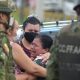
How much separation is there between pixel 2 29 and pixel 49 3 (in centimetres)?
2624

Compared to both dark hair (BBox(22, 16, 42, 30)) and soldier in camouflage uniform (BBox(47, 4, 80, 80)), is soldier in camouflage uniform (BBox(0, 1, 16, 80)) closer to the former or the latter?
soldier in camouflage uniform (BBox(47, 4, 80, 80))

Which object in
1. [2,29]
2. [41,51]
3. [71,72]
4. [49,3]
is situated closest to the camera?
[71,72]

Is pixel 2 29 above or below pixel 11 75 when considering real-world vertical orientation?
above

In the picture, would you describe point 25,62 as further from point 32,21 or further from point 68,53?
point 32,21

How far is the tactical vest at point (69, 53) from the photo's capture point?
232 inches

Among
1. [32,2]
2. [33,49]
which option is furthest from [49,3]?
[33,49]

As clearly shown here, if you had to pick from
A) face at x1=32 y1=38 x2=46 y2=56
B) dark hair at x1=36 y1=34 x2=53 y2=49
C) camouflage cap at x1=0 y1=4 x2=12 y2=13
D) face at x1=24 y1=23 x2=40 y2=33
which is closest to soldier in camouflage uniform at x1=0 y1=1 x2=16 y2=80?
camouflage cap at x1=0 y1=4 x2=12 y2=13

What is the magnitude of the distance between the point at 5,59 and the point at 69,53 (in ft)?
3.78

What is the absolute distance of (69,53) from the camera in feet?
19.4

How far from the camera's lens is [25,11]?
33.2 m

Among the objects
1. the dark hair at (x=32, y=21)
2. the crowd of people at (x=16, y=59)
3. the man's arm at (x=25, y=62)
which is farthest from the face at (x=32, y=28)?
the man's arm at (x=25, y=62)

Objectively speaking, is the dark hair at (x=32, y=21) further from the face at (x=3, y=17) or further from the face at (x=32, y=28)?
the face at (x=3, y=17)

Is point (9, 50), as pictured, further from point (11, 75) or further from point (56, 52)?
point (56, 52)

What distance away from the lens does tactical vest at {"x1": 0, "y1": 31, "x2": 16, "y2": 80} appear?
6.91 metres
